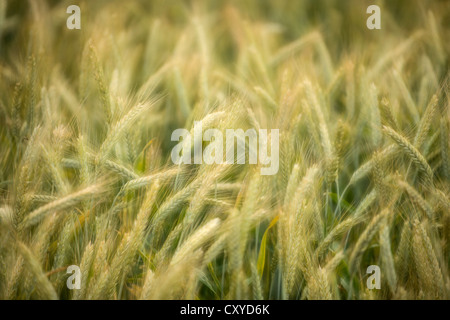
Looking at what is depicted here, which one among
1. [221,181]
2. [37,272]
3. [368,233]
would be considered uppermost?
[221,181]

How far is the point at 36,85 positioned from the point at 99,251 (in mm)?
768

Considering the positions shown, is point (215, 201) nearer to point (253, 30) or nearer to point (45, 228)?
point (45, 228)

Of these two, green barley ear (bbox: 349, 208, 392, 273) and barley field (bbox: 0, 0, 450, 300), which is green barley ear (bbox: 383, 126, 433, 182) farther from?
green barley ear (bbox: 349, 208, 392, 273)

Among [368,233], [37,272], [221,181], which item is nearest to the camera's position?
[37,272]

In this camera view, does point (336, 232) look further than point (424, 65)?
No

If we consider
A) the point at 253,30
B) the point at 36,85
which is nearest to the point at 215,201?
the point at 36,85

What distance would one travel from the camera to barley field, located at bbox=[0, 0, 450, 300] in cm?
83

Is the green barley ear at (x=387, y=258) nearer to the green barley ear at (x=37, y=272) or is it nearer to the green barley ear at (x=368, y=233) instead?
the green barley ear at (x=368, y=233)

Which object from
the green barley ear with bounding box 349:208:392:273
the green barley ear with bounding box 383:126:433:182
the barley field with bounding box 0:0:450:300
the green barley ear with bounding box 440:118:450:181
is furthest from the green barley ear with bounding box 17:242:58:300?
the green barley ear with bounding box 440:118:450:181

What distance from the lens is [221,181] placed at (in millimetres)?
1052

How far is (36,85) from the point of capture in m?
1.20

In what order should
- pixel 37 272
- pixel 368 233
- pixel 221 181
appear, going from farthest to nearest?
pixel 221 181
pixel 368 233
pixel 37 272

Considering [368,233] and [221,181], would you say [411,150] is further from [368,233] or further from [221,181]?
[221,181]

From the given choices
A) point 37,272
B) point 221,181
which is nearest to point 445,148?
point 221,181
